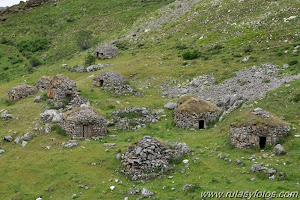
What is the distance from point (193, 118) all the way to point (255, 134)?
340 inches

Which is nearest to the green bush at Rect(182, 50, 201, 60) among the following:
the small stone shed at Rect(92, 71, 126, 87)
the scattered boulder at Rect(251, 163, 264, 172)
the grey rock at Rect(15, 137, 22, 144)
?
the small stone shed at Rect(92, 71, 126, 87)

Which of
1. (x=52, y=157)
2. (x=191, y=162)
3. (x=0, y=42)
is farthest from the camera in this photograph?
(x=0, y=42)

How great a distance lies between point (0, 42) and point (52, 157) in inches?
3185

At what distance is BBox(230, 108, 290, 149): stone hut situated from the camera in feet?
76.0

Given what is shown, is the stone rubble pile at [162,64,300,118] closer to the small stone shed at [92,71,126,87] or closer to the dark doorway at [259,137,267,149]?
the small stone shed at [92,71,126,87]

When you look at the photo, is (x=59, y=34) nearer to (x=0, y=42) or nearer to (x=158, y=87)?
(x=0, y=42)

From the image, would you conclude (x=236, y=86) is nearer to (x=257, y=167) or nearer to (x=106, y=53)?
(x=257, y=167)

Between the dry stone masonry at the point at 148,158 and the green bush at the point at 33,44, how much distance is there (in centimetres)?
7711

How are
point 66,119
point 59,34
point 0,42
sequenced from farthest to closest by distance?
point 59,34
point 0,42
point 66,119

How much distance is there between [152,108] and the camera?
37875 mm

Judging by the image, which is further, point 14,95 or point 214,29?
point 214,29

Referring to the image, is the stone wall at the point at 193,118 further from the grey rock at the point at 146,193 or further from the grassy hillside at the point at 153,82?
the grey rock at the point at 146,193

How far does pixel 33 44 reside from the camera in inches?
3755

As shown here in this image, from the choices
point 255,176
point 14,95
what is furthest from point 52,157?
point 14,95
